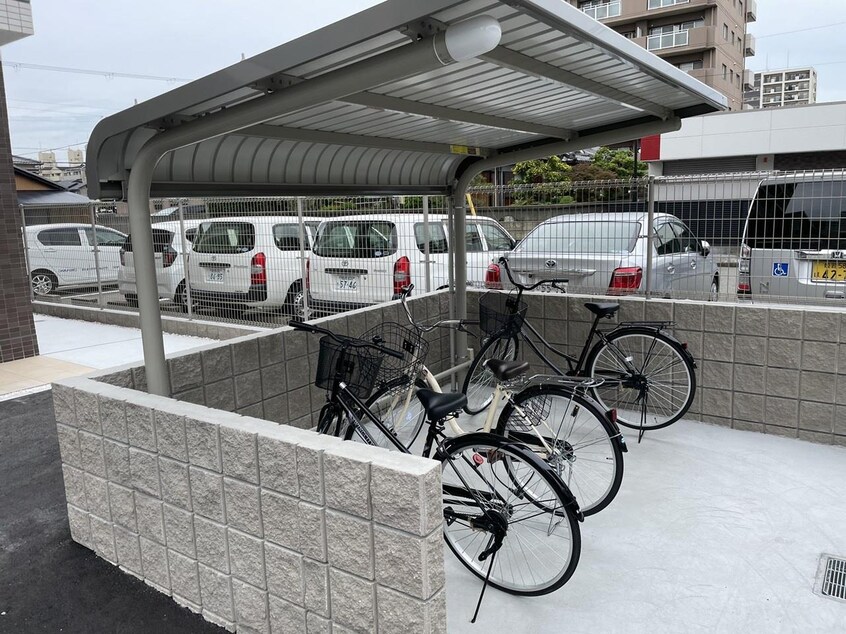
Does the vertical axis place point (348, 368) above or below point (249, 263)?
below

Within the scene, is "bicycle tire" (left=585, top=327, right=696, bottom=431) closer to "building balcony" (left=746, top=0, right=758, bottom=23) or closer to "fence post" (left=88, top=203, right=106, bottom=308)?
"fence post" (left=88, top=203, right=106, bottom=308)

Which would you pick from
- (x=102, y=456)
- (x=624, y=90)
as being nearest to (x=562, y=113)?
(x=624, y=90)

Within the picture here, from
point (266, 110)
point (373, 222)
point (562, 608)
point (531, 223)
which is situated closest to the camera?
point (266, 110)

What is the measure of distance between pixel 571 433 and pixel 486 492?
3.24 ft

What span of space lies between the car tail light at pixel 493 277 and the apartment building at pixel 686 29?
3062cm

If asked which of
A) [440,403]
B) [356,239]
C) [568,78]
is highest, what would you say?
[568,78]

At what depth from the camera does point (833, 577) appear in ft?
9.34

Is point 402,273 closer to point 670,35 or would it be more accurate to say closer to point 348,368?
point 348,368

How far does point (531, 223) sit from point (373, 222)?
1.73 metres

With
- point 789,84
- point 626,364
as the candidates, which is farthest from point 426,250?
point 789,84

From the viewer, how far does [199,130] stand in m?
2.72

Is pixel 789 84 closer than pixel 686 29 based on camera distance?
No

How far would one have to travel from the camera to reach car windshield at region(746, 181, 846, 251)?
4477 millimetres

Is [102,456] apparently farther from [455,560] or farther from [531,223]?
[531,223]
